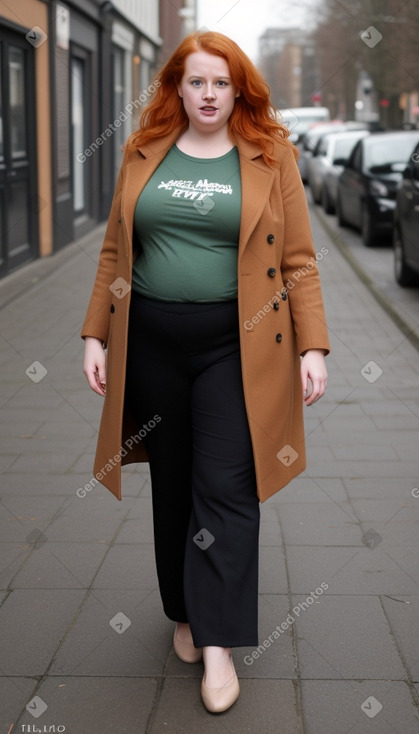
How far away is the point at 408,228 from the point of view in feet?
36.4

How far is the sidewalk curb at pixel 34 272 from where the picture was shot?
11.3 meters

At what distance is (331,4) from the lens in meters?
44.4

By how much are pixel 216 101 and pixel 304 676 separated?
165 centimetres

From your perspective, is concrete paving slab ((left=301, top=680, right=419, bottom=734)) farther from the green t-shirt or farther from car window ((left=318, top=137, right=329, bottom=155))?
car window ((left=318, top=137, right=329, bottom=155))

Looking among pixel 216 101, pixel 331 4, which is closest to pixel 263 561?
pixel 216 101

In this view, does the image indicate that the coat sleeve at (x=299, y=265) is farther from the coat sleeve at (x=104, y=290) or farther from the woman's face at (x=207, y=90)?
the coat sleeve at (x=104, y=290)

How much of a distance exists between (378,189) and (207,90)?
12392 millimetres

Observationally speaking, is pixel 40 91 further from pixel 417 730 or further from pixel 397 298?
pixel 417 730

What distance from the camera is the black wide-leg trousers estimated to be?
3021 mm

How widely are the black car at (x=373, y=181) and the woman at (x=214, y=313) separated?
475 inches

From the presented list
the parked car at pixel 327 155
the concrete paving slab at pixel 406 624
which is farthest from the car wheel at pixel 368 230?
the concrete paving slab at pixel 406 624

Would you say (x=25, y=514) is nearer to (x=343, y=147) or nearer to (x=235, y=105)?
(x=235, y=105)

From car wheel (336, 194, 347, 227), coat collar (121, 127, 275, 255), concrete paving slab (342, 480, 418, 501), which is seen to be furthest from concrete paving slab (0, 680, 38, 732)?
car wheel (336, 194, 347, 227)

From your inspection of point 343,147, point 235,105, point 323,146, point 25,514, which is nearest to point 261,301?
point 235,105
